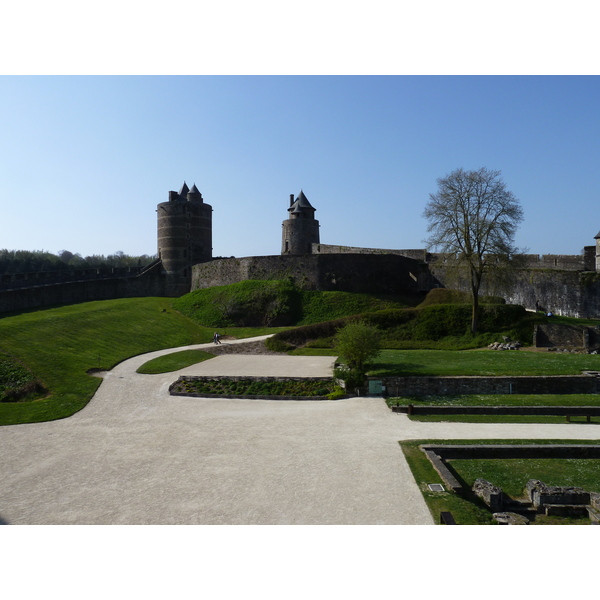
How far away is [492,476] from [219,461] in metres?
7.83

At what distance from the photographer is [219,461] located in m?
14.5

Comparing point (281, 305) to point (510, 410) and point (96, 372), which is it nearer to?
point (96, 372)

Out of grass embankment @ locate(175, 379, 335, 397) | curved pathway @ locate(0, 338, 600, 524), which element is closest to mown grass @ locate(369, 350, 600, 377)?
grass embankment @ locate(175, 379, 335, 397)

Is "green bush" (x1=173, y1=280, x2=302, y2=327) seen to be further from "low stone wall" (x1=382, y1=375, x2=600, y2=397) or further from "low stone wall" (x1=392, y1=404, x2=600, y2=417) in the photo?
"low stone wall" (x1=392, y1=404, x2=600, y2=417)

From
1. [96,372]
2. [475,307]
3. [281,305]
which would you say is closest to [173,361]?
[96,372]

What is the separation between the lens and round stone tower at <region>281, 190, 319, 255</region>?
6300 cm

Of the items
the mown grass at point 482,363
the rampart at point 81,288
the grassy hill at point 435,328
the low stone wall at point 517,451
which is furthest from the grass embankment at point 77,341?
the mown grass at point 482,363

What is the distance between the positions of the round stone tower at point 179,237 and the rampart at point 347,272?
13791mm

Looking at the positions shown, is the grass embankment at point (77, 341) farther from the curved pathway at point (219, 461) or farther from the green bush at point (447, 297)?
the green bush at point (447, 297)

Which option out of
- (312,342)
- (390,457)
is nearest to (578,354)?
(312,342)

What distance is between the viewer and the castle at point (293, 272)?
124 feet

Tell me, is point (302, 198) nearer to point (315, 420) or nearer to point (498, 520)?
point (315, 420)

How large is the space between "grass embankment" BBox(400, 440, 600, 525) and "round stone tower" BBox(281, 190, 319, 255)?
4887 centimetres

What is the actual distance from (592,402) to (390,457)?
11.7 meters
